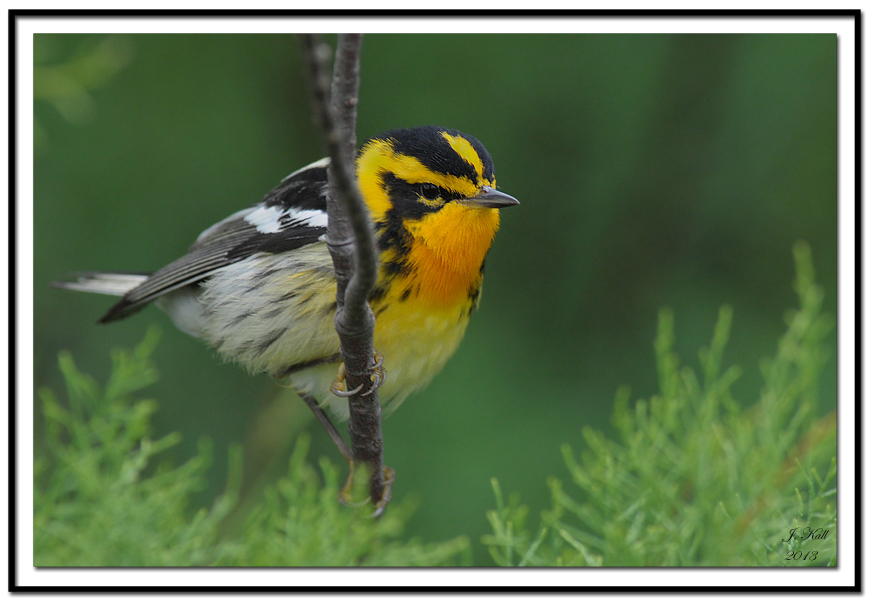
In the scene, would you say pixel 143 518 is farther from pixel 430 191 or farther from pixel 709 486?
pixel 709 486

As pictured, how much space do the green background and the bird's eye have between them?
1.30 meters

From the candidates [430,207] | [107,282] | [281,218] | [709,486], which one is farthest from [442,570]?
[107,282]

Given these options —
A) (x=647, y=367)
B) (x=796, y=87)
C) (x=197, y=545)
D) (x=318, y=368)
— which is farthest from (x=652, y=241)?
(x=197, y=545)

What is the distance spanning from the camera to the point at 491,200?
6.58 ft

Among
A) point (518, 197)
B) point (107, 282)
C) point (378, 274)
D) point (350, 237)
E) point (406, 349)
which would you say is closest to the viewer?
point (350, 237)

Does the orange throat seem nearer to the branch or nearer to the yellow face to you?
the yellow face

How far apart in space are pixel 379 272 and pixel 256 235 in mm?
645

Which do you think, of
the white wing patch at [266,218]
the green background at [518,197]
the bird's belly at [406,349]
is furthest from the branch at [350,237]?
the green background at [518,197]

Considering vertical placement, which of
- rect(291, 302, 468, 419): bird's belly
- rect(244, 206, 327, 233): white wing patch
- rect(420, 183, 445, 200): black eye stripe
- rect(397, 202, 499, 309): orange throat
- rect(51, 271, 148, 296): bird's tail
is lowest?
rect(291, 302, 468, 419): bird's belly

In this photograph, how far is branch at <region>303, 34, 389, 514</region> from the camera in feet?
3.45

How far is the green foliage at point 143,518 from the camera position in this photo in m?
1.77

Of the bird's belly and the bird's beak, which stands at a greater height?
the bird's beak

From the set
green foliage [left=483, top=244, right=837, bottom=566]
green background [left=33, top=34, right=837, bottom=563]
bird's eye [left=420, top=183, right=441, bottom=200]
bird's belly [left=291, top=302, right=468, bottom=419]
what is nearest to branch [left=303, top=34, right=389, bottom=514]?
bird's belly [left=291, top=302, right=468, bottom=419]
